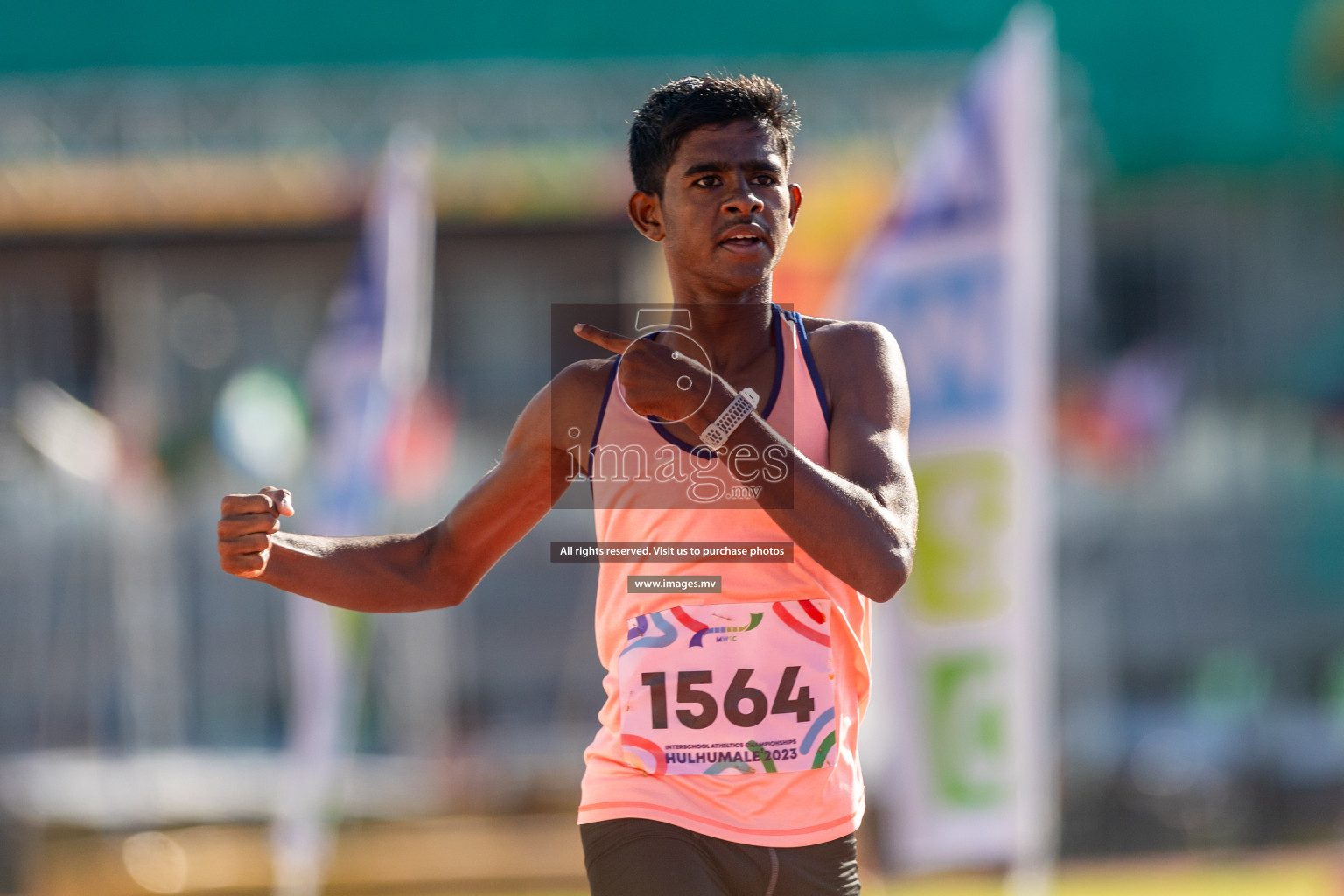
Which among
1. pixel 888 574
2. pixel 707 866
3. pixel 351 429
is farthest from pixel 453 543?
pixel 351 429

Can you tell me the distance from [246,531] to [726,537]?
0.73 meters

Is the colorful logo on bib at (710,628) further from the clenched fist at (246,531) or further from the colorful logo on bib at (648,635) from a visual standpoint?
the clenched fist at (246,531)

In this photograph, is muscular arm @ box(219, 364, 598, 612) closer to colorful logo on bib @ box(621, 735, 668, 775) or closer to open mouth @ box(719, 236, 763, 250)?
open mouth @ box(719, 236, 763, 250)

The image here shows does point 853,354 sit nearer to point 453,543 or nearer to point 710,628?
point 710,628

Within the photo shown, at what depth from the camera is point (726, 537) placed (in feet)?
7.44

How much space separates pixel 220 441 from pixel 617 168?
6.13 metres

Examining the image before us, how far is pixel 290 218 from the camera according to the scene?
54.4 ft

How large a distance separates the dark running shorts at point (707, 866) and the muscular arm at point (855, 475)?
41 cm

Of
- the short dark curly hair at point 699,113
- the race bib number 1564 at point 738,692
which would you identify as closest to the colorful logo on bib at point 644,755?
the race bib number 1564 at point 738,692

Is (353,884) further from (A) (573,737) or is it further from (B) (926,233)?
(B) (926,233)

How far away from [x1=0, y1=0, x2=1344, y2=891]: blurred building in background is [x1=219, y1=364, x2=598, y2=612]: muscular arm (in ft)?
31.3

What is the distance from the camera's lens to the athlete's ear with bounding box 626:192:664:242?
248 cm

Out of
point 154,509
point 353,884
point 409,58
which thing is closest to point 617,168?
point 409,58

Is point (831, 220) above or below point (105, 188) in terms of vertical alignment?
below
